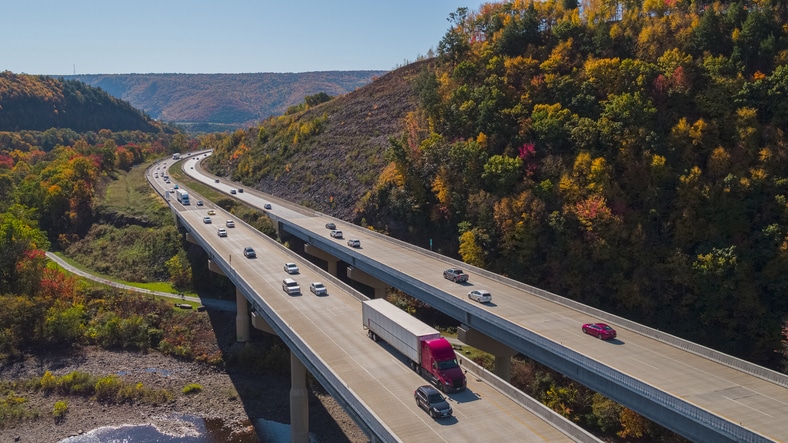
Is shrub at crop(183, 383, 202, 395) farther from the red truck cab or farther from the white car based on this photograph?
the red truck cab

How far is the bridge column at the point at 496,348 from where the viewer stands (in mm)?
45094

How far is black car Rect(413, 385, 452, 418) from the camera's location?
2942 centimetres

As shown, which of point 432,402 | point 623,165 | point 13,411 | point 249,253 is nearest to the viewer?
point 432,402

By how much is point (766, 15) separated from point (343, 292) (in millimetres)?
55040

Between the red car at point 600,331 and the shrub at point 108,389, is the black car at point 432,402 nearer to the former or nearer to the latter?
the red car at point 600,331

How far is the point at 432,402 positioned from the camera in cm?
2986

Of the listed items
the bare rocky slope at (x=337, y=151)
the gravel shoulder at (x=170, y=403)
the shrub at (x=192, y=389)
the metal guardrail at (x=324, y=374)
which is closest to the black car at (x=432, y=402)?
the metal guardrail at (x=324, y=374)

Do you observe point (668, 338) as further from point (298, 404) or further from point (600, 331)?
point (298, 404)

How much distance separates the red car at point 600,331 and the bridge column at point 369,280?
2771 cm

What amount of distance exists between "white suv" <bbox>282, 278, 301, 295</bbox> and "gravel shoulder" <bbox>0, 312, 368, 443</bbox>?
33.6 ft

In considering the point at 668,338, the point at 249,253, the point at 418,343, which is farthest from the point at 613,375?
the point at 249,253

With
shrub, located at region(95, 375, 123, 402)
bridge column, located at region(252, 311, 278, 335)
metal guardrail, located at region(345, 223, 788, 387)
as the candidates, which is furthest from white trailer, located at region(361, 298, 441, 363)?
shrub, located at region(95, 375, 123, 402)

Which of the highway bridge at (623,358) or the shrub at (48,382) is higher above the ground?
the highway bridge at (623,358)

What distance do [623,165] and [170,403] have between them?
51.2m
